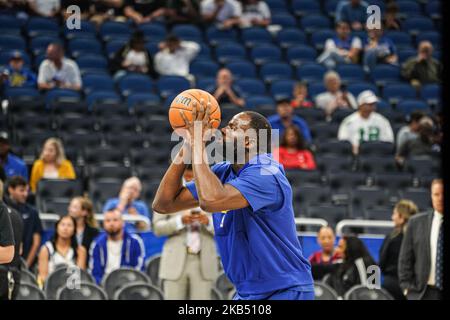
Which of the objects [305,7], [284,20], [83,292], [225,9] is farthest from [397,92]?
[83,292]

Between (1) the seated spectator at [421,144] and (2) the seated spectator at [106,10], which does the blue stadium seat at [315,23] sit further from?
(1) the seated spectator at [421,144]

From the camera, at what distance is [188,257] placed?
965 centimetres

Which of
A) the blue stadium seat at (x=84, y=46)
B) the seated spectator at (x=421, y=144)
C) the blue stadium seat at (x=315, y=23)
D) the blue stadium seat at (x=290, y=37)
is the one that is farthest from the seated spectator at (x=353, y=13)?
the blue stadium seat at (x=84, y=46)

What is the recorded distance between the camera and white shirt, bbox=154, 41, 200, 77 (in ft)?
51.9

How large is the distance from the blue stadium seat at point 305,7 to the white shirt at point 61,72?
18.3 feet

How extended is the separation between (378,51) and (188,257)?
824cm

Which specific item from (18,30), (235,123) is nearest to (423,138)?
(18,30)

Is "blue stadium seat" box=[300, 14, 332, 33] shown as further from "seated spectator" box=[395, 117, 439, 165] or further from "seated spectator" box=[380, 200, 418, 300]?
"seated spectator" box=[380, 200, 418, 300]

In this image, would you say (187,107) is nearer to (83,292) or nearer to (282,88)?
(83,292)

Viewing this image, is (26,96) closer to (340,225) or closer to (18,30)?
(18,30)

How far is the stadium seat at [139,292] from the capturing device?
30.6ft

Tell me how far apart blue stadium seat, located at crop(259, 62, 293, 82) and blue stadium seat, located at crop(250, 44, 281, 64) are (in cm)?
41

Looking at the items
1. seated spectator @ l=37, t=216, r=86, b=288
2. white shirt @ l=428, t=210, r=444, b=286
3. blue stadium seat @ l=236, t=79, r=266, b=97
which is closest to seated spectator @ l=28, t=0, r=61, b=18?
blue stadium seat @ l=236, t=79, r=266, b=97

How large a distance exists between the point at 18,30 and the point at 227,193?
1133 cm
